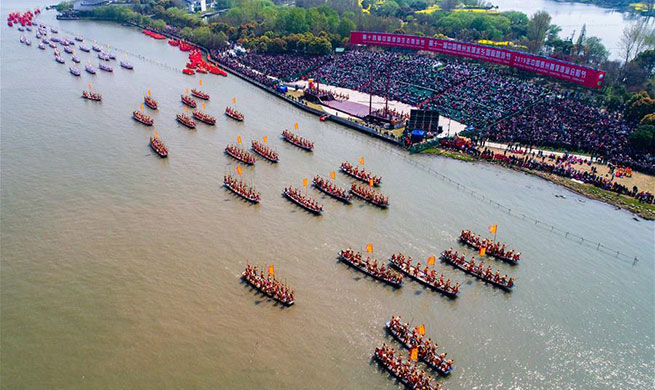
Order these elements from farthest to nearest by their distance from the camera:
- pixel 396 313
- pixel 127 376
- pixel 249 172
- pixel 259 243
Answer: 1. pixel 249 172
2. pixel 259 243
3. pixel 396 313
4. pixel 127 376

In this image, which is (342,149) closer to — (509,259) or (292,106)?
(292,106)

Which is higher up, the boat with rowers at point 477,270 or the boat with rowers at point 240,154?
the boat with rowers at point 240,154

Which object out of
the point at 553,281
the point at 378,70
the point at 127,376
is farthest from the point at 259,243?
the point at 378,70

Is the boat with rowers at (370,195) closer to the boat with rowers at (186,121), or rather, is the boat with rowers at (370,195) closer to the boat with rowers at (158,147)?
the boat with rowers at (158,147)

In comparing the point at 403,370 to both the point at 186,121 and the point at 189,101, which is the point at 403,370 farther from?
the point at 189,101

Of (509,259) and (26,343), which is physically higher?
(509,259)

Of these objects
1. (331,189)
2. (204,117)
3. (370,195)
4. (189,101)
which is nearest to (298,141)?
(331,189)

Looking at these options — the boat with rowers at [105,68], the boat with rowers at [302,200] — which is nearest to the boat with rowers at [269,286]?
the boat with rowers at [302,200]
